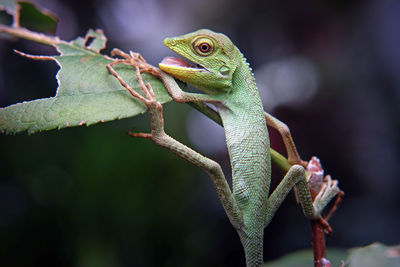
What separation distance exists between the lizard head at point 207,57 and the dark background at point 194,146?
5.33 ft

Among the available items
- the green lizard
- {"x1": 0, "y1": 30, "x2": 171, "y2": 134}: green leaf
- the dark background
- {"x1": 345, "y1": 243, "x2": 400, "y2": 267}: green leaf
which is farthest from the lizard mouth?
the dark background

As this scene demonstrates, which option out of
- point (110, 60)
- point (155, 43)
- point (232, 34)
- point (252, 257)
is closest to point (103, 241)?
point (252, 257)

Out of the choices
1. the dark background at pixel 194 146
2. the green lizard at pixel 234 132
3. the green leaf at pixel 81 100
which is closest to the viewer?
the green leaf at pixel 81 100

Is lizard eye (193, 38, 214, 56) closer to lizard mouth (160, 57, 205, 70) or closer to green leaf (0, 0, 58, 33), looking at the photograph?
lizard mouth (160, 57, 205, 70)

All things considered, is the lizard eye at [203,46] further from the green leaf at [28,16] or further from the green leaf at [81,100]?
the green leaf at [28,16]

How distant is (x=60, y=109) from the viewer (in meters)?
1.38

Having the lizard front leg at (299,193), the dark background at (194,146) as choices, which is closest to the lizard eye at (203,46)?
the lizard front leg at (299,193)

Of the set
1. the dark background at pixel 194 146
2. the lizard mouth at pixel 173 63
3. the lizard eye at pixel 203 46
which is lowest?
the dark background at pixel 194 146

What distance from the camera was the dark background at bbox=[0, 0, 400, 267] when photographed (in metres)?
3.03

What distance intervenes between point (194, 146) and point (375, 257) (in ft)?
8.36

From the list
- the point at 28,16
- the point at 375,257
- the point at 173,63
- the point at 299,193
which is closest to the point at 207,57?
the point at 173,63

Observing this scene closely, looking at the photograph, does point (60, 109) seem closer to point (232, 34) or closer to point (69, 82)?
point (69, 82)

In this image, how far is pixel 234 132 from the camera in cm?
176

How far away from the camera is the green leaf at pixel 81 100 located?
4.38 feet
